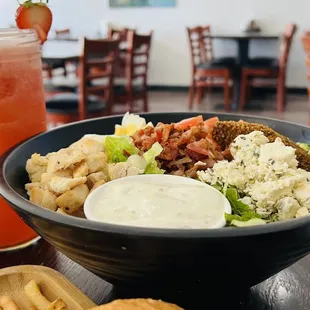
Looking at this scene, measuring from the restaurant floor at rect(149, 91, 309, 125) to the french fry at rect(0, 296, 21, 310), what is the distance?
4900 millimetres

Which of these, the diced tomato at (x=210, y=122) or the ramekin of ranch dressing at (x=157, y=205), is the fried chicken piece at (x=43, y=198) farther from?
the diced tomato at (x=210, y=122)

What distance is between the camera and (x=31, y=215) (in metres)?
0.67

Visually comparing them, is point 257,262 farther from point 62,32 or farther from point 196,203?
point 62,32

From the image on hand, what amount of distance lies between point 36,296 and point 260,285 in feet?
1.26

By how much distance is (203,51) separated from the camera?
21.4ft

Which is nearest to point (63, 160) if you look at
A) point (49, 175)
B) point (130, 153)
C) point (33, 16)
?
point (49, 175)

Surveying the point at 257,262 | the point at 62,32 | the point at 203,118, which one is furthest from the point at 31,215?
the point at 62,32

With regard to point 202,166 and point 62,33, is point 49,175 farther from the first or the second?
point 62,33

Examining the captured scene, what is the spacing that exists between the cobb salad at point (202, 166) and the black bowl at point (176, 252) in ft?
0.29

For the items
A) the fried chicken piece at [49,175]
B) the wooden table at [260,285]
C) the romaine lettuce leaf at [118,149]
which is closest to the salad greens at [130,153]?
the romaine lettuce leaf at [118,149]

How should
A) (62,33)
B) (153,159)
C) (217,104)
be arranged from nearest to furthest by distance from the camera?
(153,159)
(62,33)
(217,104)

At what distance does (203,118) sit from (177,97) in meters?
5.79

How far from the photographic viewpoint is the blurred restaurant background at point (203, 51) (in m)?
5.62

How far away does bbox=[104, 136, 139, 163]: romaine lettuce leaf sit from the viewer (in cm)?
97
